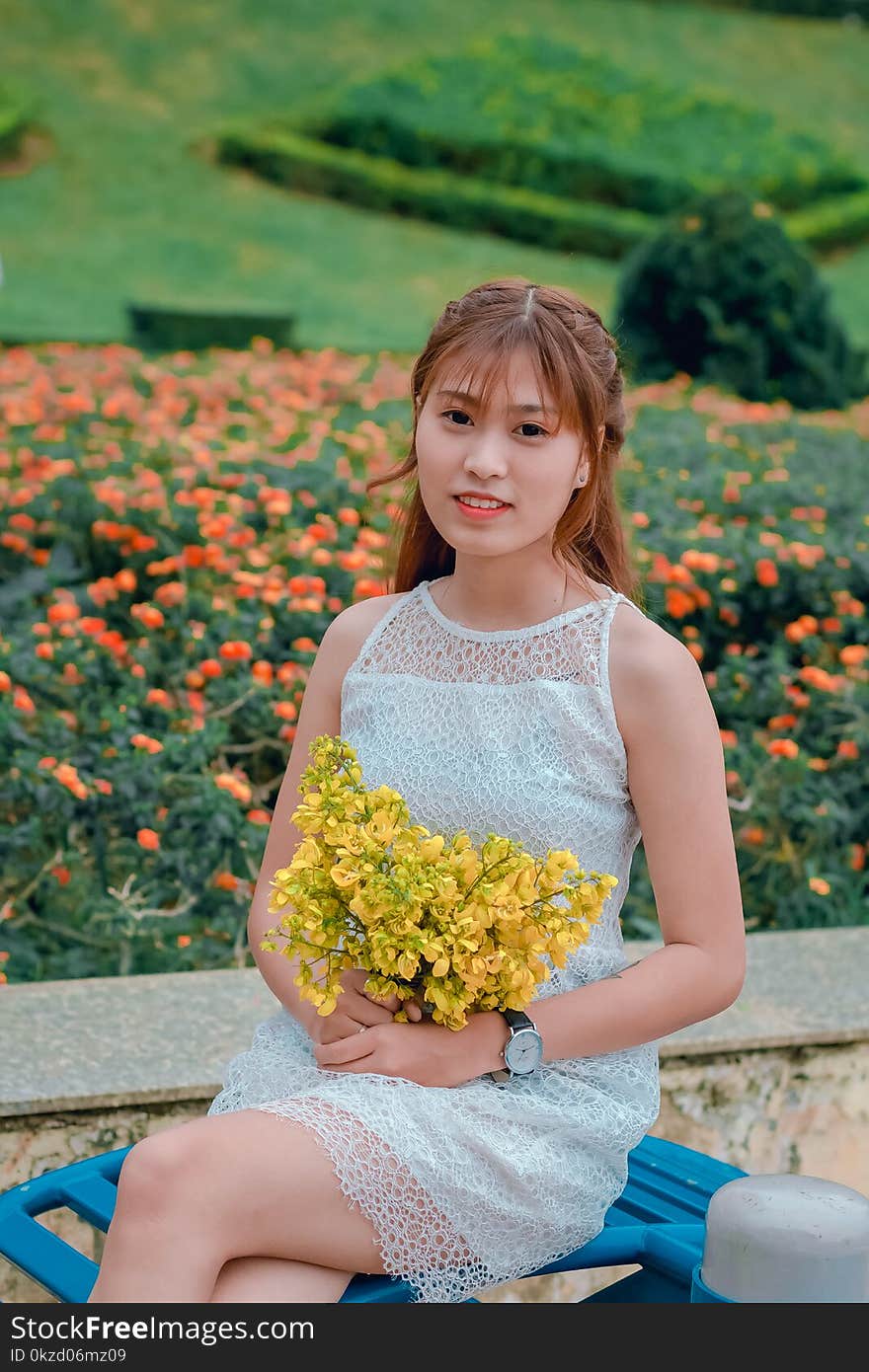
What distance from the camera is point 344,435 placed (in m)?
6.20

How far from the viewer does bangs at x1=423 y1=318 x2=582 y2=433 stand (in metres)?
1.96

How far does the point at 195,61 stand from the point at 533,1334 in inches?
596

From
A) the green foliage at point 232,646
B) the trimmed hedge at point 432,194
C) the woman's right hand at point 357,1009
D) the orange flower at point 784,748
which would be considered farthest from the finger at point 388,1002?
the trimmed hedge at point 432,194

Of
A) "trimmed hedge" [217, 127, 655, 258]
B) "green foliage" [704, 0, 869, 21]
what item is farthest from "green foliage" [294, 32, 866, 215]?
"green foliage" [704, 0, 869, 21]

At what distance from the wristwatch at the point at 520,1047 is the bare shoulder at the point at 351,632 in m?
0.55

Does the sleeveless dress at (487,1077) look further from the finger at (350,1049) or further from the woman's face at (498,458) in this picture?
the woman's face at (498,458)

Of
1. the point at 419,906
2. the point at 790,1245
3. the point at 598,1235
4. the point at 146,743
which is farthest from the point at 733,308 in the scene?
the point at 790,1245

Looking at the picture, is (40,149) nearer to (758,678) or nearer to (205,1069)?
(758,678)

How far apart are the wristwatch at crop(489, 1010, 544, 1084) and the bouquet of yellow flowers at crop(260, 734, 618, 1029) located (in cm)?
3

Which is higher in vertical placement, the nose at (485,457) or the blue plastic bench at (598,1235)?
the nose at (485,457)

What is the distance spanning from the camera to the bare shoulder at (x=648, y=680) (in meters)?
1.97

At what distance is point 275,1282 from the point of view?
5.71ft

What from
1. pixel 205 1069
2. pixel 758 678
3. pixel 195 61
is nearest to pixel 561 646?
pixel 205 1069

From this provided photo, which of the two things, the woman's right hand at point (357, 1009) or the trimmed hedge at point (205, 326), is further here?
the trimmed hedge at point (205, 326)
